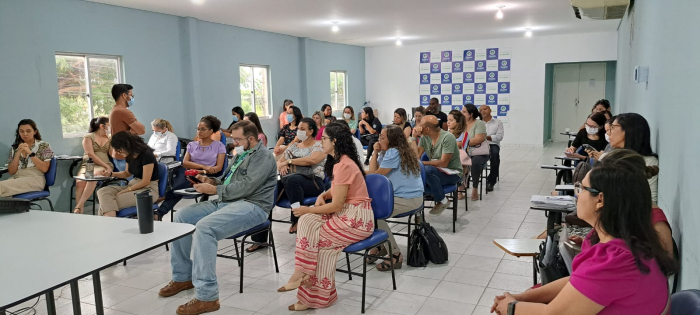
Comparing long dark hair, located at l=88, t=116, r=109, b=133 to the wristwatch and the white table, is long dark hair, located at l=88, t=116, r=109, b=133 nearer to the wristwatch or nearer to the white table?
the white table

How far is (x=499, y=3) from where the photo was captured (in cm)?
754

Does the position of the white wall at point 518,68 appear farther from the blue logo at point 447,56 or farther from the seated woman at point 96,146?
the seated woman at point 96,146

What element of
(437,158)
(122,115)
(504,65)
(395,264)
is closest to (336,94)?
(504,65)

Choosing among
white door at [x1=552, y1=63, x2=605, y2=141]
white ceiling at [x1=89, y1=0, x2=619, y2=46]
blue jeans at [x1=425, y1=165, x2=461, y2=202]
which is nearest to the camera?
blue jeans at [x1=425, y1=165, x2=461, y2=202]

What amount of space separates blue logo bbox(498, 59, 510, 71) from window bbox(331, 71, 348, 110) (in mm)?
4034

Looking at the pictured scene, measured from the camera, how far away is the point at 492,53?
41.1ft

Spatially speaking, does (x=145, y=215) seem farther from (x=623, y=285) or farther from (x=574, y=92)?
(x=574, y=92)

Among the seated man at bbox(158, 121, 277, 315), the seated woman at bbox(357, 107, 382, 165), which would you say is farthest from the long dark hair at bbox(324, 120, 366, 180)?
the seated woman at bbox(357, 107, 382, 165)

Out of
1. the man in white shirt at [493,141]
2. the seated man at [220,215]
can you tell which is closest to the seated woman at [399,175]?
the seated man at [220,215]

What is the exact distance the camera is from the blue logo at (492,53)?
492 inches

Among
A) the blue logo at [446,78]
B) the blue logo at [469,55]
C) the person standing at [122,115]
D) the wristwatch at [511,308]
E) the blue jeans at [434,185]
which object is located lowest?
the blue jeans at [434,185]

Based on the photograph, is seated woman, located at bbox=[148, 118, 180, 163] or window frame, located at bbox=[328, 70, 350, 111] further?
window frame, located at bbox=[328, 70, 350, 111]

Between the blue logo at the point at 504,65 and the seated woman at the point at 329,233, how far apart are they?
33.6ft

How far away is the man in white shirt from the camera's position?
22.7 ft
